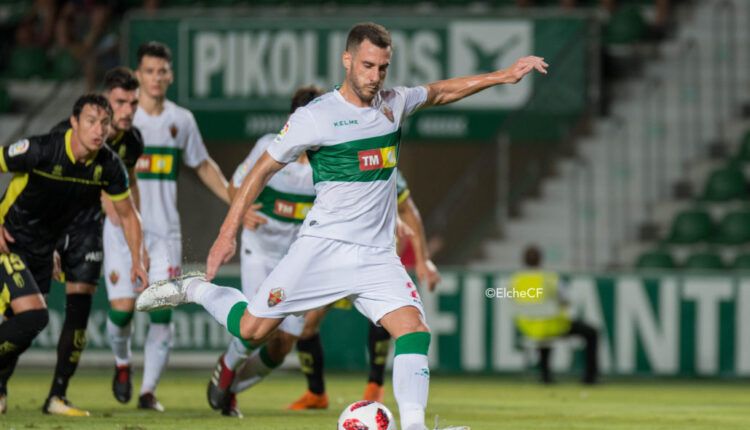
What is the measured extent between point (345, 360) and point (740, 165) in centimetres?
594

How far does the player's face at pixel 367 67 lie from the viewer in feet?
27.7

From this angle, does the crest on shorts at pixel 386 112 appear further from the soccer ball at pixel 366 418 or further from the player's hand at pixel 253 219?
the player's hand at pixel 253 219

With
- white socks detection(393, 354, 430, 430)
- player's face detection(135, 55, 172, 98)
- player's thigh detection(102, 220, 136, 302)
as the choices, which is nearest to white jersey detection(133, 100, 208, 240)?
player's face detection(135, 55, 172, 98)

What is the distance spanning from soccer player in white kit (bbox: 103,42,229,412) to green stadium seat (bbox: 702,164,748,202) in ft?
31.8

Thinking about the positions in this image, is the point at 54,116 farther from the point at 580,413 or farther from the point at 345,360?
the point at 580,413

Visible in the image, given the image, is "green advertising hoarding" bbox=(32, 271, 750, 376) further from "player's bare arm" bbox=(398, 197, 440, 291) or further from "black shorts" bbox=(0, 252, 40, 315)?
"black shorts" bbox=(0, 252, 40, 315)

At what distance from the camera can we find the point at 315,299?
865 centimetres

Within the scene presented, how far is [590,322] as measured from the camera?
17.7 m

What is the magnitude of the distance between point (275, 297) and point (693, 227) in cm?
1178

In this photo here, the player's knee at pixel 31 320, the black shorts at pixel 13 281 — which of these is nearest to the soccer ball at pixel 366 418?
the player's knee at pixel 31 320

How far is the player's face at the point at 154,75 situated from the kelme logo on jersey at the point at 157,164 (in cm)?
44

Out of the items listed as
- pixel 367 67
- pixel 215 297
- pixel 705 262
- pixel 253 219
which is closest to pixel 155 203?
pixel 253 219

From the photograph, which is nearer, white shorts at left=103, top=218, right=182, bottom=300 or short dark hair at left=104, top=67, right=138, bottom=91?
short dark hair at left=104, top=67, right=138, bottom=91

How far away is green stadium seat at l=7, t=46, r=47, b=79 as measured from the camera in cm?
2341
